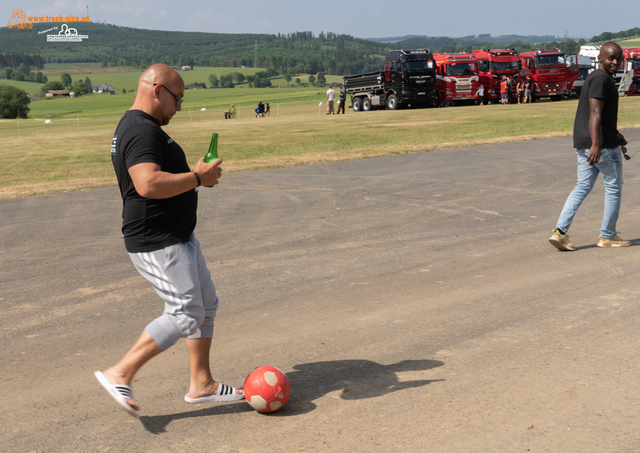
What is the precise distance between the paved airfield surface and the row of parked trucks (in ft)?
97.4

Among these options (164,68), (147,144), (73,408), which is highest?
(164,68)

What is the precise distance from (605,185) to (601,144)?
465mm

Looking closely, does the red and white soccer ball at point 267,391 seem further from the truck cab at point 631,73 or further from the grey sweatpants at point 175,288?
the truck cab at point 631,73

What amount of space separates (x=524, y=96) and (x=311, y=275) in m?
37.3

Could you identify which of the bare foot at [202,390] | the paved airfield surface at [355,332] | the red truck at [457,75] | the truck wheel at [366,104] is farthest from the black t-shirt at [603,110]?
the truck wheel at [366,104]

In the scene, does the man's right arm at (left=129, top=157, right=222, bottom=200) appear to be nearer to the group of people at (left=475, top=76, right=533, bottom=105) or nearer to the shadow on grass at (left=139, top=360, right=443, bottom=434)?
the shadow on grass at (left=139, top=360, right=443, bottom=434)

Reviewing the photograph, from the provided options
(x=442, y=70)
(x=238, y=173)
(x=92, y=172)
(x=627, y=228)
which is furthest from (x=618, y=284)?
(x=442, y=70)

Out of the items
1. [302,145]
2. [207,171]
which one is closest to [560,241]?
[207,171]

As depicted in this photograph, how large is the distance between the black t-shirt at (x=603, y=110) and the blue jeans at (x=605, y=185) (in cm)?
11

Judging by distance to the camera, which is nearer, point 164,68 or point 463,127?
point 164,68

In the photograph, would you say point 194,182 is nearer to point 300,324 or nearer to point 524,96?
point 300,324

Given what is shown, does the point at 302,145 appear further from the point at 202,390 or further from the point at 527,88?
the point at 527,88

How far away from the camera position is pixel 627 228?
7.98m

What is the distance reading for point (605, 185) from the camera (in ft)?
22.9
